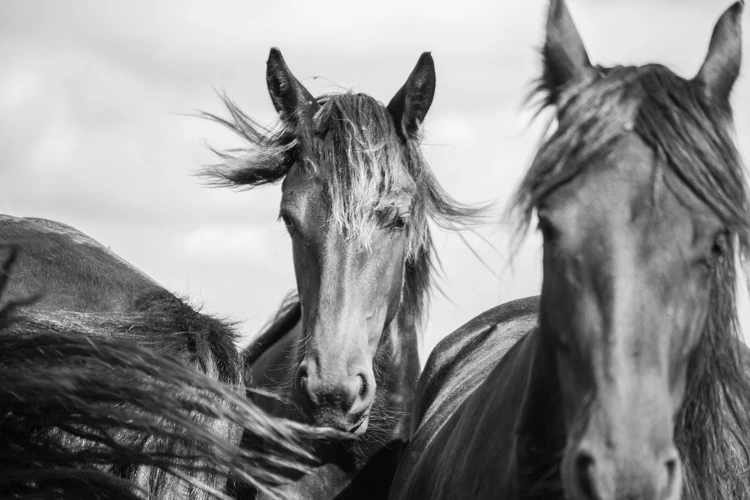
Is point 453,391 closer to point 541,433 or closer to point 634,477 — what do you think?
point 541,433

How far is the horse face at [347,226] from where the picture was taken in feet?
11.9

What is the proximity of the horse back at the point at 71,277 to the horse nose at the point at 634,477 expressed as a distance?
6.92 feet

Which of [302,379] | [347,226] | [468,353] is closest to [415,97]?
[347,226]

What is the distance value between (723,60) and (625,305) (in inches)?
35.2

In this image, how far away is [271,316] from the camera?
6.30 m

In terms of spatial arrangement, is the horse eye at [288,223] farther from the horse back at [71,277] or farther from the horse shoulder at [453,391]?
the horse shoulder at [453,391]

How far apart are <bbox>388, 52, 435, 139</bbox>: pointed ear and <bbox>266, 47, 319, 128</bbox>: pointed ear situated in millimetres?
454

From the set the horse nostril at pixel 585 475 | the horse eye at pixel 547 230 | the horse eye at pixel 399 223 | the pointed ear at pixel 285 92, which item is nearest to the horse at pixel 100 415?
the horse nostril at pixel 585 475

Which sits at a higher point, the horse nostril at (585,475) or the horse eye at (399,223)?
the horse eye at (399,223)

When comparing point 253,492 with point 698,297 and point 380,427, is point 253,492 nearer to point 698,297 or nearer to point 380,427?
point 380,427

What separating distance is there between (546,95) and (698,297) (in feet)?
2.74

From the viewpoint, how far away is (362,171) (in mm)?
4062

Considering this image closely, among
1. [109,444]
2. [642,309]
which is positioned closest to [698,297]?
[642,309]

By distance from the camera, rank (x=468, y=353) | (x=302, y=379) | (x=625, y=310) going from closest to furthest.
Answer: (x=625, y=310) < (x=302, y=379) < (x=468, y=353)
